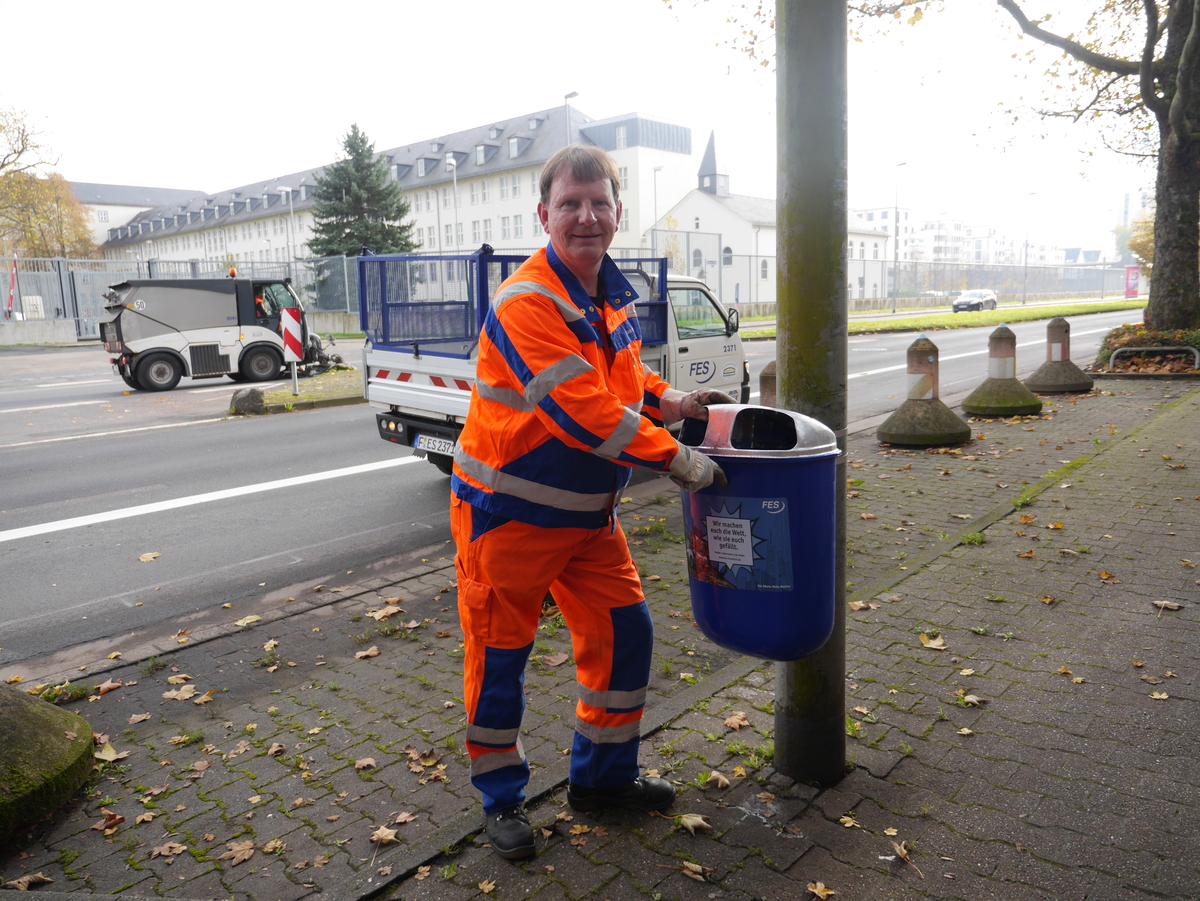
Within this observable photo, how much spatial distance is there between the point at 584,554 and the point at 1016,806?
5.20 feet

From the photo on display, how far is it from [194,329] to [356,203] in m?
35.2

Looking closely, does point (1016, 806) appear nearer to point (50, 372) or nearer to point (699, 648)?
point (699, 648)

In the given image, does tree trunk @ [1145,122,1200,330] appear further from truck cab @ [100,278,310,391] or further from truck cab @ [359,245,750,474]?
truck cab @ [100,278,310,391]

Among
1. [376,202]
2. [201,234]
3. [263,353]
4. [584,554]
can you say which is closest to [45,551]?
[584,554]

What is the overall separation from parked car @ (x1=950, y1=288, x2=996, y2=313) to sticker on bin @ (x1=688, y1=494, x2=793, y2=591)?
54.5m

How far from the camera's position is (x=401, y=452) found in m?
9.74

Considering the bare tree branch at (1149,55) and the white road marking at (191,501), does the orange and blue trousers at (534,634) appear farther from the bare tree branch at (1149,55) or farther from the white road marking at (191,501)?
the bare tree branch at (1149,55)

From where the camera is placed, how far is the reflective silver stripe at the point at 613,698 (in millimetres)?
2768

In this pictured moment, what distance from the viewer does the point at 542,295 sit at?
2.40 metres

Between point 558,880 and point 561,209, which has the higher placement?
point 561,209

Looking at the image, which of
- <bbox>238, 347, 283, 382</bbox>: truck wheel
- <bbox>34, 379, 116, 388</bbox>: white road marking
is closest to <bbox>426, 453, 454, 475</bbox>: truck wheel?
<bbox>238, 347, 283, 382</bbox>: truck wheel

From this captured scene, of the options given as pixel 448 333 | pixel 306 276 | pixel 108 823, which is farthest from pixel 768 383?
pixel 306 276

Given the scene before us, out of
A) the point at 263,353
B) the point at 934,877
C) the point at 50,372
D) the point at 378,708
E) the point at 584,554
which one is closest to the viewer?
the point at 934,877

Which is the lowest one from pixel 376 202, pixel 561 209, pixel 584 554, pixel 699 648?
pixel 699 648
